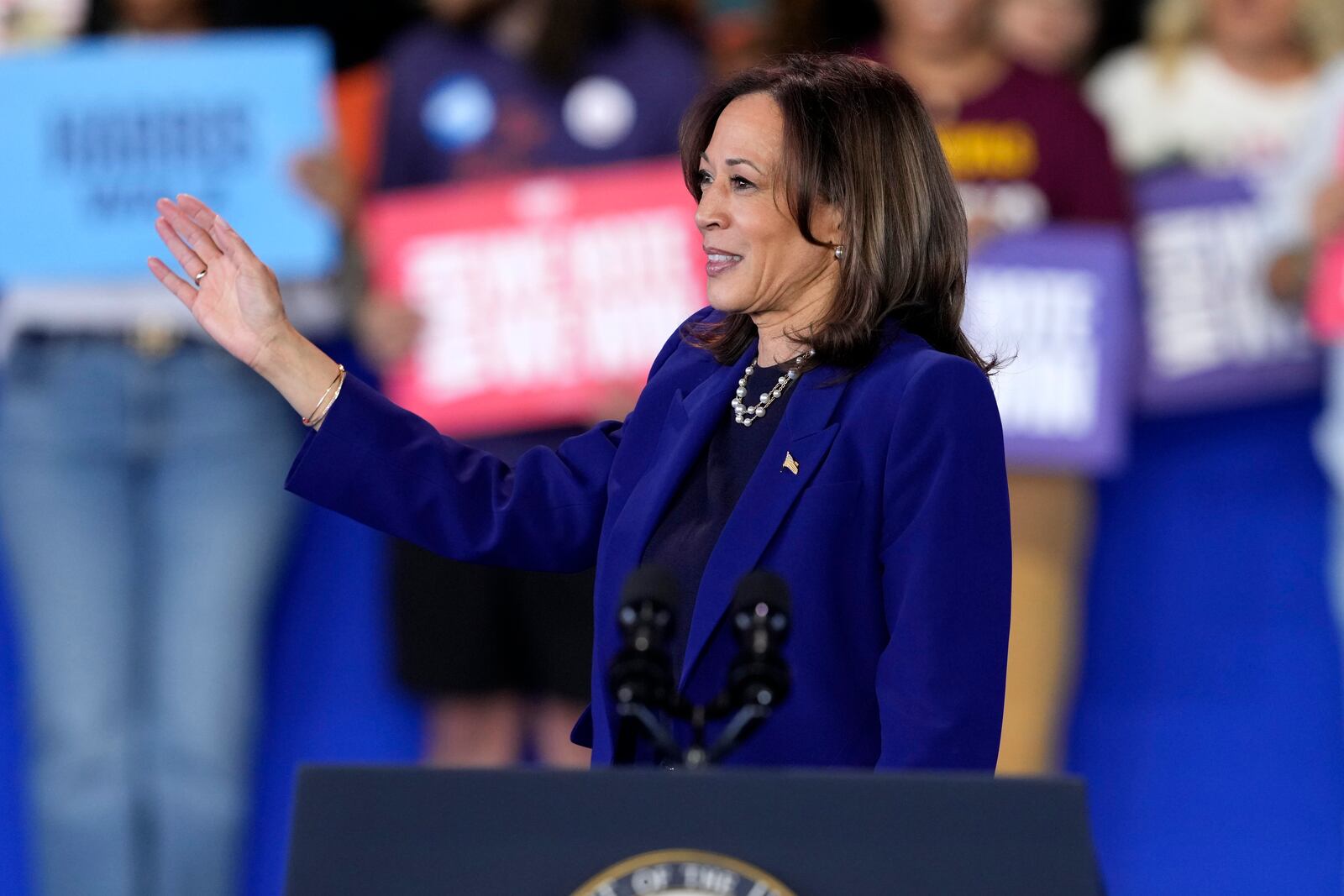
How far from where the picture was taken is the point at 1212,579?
468cm

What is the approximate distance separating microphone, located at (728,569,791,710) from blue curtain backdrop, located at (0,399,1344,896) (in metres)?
2.93

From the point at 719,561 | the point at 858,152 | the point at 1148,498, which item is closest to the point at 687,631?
the point at 719,561

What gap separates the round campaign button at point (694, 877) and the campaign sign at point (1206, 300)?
10.6ft

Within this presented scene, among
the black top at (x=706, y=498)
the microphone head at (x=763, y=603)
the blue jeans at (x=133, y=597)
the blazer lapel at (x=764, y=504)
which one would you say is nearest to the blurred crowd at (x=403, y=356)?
the blue jeans at (x=133, y=597)

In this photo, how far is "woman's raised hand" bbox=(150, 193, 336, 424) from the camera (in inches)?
81.7

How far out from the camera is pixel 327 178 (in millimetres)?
4113

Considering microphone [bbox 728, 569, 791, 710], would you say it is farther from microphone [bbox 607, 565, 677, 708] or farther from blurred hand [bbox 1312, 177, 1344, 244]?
blurred hand [bbox 1312, 177, 1344, 244]

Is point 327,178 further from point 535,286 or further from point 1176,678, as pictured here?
point 1176,678

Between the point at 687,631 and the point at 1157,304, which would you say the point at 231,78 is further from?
the point at 687,631

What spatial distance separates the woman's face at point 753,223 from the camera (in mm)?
2105

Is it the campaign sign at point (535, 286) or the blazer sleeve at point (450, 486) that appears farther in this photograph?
the campaign sign at point (535, 286)

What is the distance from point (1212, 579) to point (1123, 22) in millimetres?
1362

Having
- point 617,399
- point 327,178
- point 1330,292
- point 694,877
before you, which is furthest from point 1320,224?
point 694,877

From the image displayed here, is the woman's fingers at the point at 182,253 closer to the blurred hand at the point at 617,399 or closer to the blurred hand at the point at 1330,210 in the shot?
the blurred hand at the point at 617,399
